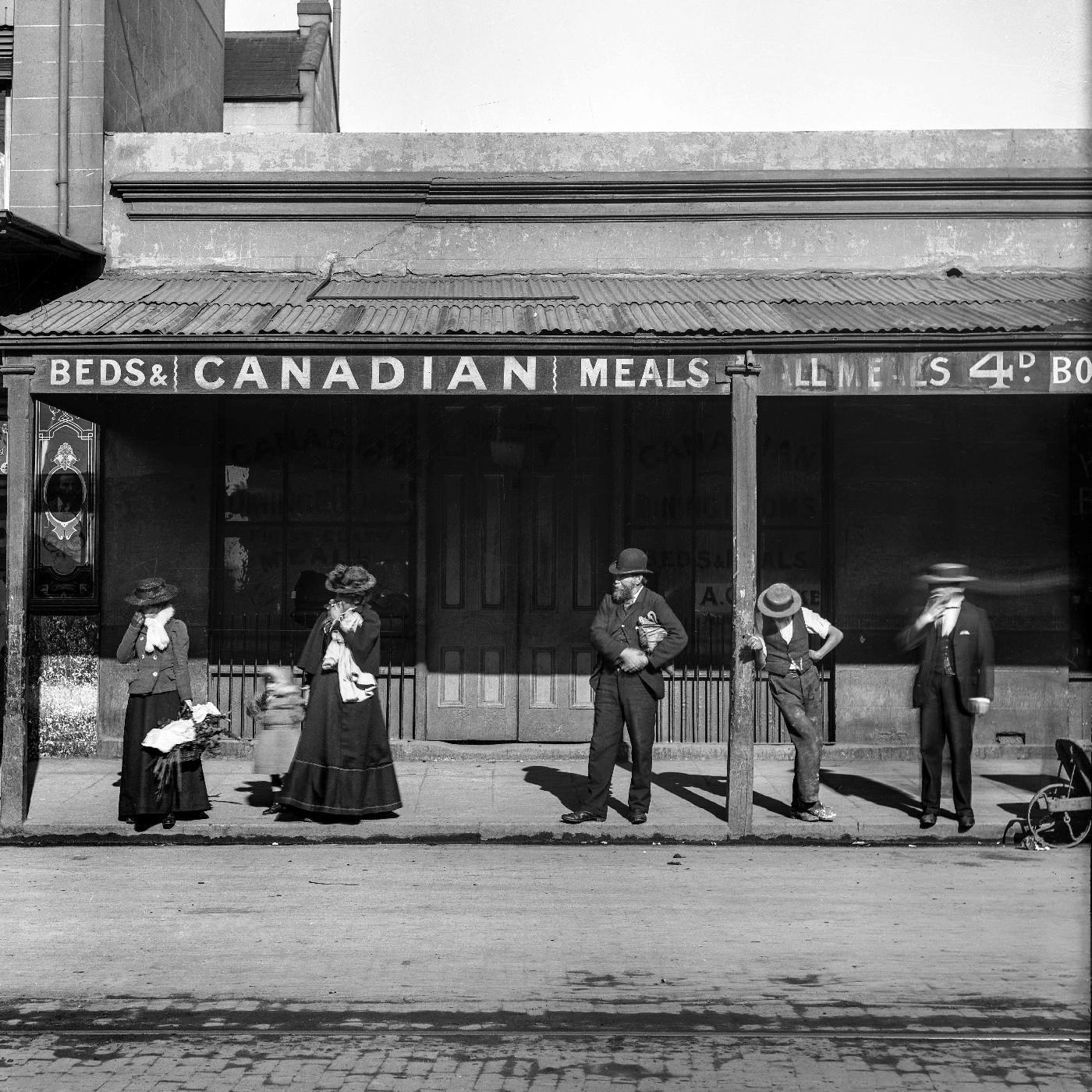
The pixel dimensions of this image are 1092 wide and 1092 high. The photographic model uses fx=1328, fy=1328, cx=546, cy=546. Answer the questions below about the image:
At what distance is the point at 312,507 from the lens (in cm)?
1241

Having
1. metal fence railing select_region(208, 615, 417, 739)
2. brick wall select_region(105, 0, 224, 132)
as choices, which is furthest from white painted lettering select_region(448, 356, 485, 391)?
brick wall select_region(105, 0, 224, 132)

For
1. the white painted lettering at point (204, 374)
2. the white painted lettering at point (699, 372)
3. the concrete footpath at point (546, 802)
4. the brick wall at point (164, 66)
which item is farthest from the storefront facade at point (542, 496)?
the white painted lettering at point (699, 372)

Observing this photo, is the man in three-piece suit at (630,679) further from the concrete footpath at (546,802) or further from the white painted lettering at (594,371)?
the white painted lettering at (594,371)

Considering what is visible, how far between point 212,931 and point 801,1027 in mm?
3073

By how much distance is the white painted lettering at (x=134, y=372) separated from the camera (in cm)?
980

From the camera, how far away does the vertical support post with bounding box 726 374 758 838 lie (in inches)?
376

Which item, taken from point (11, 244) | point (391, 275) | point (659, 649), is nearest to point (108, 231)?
point (11, 244)

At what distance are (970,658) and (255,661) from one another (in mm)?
6441

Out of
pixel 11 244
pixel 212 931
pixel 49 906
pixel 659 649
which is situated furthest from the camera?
pixel 11 244

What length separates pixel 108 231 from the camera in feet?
41.1

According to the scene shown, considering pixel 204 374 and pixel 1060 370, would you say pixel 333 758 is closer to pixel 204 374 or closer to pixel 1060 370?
pixel 204 374

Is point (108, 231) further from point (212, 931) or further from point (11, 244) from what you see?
point (212, 931)

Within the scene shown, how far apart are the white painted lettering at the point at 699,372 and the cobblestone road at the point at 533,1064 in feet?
17.8

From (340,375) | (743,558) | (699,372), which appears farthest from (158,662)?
(699,372)
